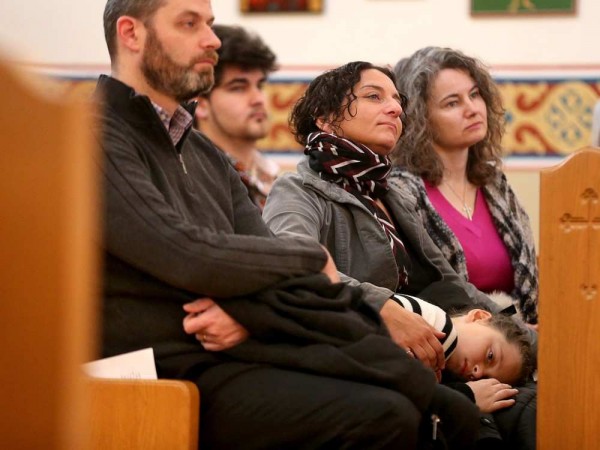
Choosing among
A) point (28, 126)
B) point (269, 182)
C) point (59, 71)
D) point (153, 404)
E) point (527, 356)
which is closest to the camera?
point (28, 126)

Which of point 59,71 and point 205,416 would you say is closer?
point 205,416

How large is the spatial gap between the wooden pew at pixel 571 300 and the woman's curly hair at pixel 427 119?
3.98 feet

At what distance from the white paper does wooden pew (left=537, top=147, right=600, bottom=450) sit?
927 mm

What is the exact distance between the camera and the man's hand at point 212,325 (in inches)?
97.7

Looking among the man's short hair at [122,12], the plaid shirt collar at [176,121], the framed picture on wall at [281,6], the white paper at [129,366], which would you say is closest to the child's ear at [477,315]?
the plaid shirt collar at [176,121]

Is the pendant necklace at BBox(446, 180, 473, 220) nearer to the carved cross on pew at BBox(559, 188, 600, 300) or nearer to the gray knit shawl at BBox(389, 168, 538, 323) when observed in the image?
the gray knit shawl at BBox(389, 168, 538, 323)

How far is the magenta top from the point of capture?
12.5 feet

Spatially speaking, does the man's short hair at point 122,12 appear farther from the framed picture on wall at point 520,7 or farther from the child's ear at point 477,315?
the framed picture on wall at point 520,7

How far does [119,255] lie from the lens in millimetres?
2449

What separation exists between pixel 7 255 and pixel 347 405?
1295 millimetres

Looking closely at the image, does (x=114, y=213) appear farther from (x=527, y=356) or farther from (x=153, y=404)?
(x=527, y=356)

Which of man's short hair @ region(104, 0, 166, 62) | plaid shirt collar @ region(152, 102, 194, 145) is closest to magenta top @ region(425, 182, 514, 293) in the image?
plaid shirt collar @ region(152, 102, 194, 145)

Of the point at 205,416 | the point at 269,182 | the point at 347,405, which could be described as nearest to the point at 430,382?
the point at 347,405

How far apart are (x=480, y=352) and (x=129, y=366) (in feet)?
3.73
